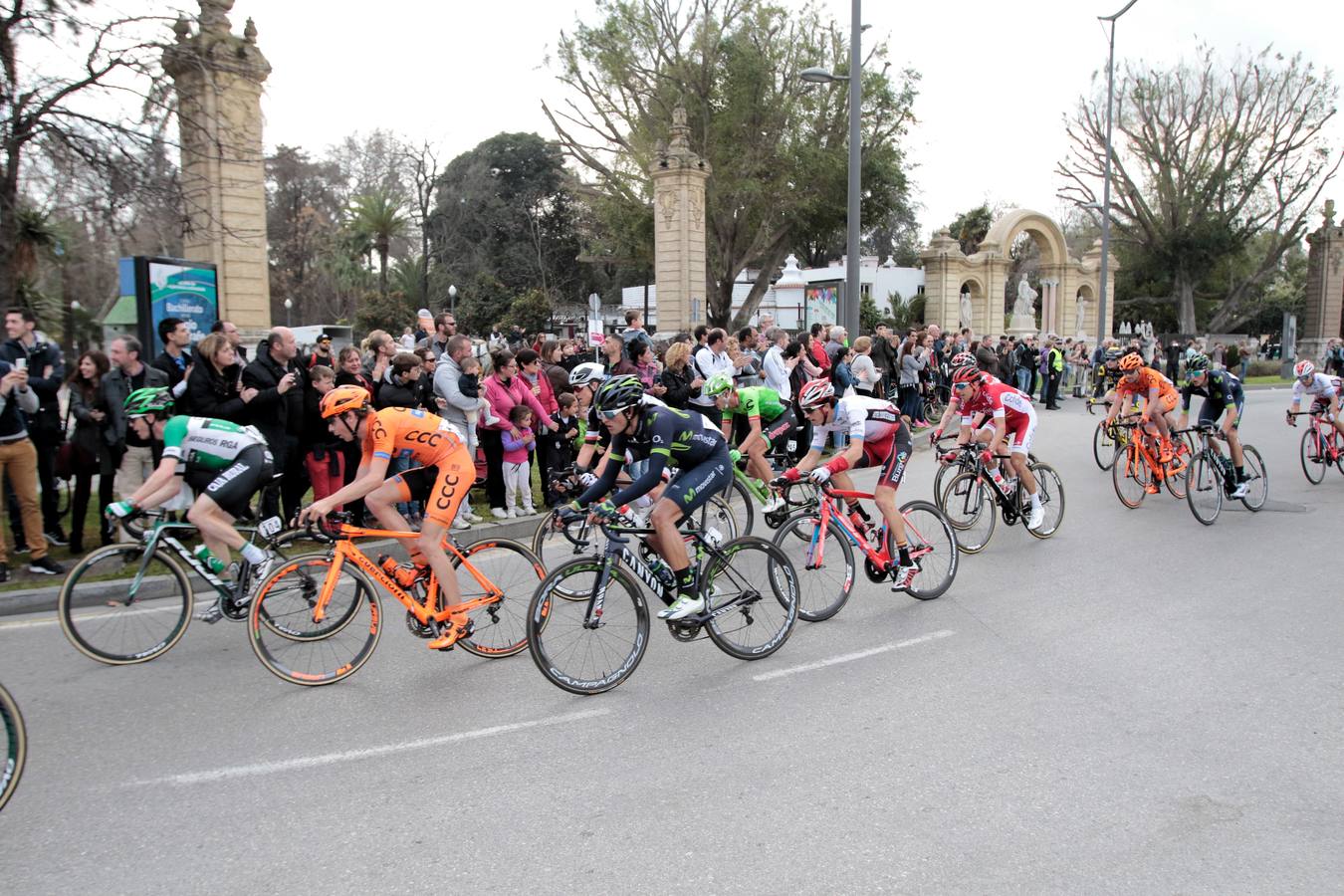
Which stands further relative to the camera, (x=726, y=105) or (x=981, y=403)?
(x=726, y=105)

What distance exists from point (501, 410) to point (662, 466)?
175 inches

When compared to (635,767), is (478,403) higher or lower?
higher

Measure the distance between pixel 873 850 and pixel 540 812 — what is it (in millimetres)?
1412

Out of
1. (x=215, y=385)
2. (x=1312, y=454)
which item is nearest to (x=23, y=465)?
(x=215, y=385)

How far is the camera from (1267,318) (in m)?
61.9

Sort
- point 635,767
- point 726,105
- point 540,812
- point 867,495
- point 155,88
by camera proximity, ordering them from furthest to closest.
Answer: point 726,105 < point 155,88 < point 867,495 < point 635,767 < point 540,812

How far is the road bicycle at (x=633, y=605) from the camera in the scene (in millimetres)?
5461

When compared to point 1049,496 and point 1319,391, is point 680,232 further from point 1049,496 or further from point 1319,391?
point 1049,496

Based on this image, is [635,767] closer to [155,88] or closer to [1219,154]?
[155,88]

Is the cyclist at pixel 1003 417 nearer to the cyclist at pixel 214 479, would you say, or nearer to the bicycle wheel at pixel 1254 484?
the bicycle wheel at pixel 1254 484

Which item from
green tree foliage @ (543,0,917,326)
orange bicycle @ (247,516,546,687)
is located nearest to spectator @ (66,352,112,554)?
orange bicycle @ (247,516,546,687)

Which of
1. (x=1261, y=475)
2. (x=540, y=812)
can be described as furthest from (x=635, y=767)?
(x=1261, y=475)

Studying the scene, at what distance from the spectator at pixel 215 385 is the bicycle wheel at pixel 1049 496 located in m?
7.69

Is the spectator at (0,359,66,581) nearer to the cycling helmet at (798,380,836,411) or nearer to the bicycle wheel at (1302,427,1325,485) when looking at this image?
the cycling helmet at (798,380,836,411)
